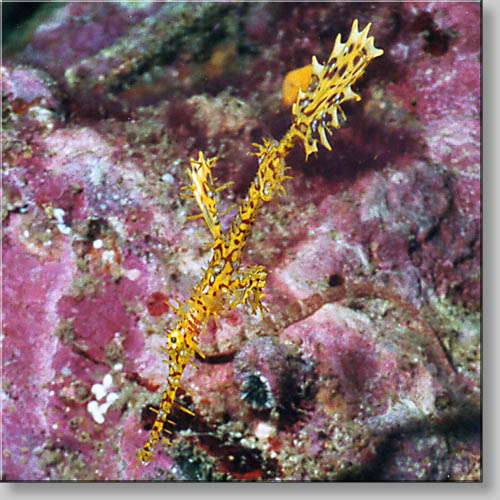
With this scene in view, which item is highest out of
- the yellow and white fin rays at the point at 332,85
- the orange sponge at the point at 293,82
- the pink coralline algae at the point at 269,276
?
the yellow and white fin rays at the point at 332,85

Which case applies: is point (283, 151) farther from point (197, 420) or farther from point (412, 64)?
point (412, 64)

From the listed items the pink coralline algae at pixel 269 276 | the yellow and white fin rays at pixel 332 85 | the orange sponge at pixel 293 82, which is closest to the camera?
the yellow and white fin rays at pixel 332 85

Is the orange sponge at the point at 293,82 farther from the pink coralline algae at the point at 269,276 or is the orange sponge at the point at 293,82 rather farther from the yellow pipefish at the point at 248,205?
the yellow pipefish at the point at 248,205

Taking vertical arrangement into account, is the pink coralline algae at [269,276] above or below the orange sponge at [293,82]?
below

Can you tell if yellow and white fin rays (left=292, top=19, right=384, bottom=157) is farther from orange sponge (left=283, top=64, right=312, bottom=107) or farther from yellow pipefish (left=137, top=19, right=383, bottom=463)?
orange sponge (left=283, top=64, right=312, bottom=107)

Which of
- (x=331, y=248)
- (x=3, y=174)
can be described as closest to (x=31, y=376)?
(x=3, y=174)

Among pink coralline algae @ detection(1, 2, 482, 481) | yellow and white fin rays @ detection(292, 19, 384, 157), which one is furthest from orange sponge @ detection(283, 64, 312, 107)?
yellow and white fin rays @ detection(292, 19, 384, 157)

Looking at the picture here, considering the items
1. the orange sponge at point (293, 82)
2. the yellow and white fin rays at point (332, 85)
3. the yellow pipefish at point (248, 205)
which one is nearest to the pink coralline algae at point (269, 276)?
the orange sponge at point (293, 82)
